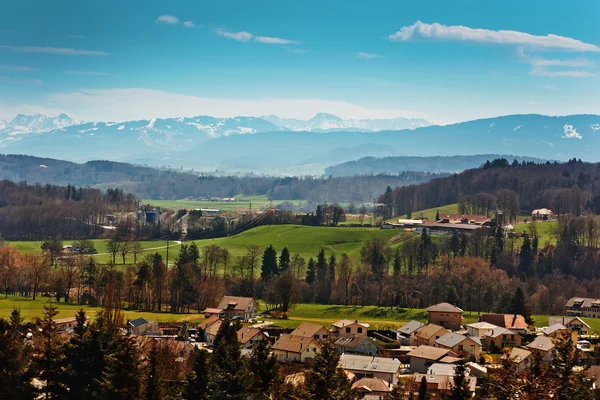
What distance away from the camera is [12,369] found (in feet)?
95.3

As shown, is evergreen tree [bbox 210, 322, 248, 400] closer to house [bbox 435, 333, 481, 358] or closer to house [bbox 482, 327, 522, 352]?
house [bbox 435, 333, 481, 358]

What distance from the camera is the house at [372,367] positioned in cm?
4522

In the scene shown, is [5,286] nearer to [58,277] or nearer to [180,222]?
[58,277]

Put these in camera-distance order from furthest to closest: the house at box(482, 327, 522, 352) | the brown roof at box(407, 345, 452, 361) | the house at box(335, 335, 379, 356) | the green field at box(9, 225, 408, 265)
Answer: the green field at box(9, 225, 408, 265), the house at box(482, 327, 522, 352), the house at box(335, 335, 379, 356), the brown roof at box(407, 345, 452, 361)

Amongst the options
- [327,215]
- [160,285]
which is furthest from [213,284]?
[327,215]

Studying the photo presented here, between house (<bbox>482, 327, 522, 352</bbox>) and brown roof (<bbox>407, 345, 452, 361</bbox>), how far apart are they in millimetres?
7197

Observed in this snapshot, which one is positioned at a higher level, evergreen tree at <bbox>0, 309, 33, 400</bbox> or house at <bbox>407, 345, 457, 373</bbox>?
evergreen tree at <bbox>0, 309, 33, 400</bbox>

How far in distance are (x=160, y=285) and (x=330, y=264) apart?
2130cm

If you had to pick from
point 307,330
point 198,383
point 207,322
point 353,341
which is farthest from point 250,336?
point 198,383

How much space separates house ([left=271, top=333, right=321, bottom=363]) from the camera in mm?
51562

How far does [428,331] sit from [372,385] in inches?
700

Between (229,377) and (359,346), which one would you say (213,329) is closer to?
(359,346)

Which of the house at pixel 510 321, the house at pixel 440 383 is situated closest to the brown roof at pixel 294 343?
the house at pixel 440 383

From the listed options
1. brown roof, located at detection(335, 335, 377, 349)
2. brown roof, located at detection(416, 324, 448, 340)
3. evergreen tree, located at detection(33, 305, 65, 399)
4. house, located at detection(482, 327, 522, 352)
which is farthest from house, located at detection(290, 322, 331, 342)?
evergreen tree, located at detection(33, 305, 65, 399)
